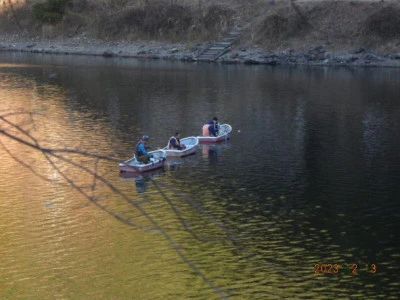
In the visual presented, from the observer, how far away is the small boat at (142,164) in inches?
1539

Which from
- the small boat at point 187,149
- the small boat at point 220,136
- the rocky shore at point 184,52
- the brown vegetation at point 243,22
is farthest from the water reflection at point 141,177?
the brown vegetation at point 243,22

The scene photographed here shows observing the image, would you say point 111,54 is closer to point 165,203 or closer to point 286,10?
point 286,10

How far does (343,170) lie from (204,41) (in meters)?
65.0

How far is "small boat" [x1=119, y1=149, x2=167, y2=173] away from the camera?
39.1m

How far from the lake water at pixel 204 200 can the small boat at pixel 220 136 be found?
72 cm

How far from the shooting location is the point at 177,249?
91.4 feet

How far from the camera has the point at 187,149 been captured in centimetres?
4459

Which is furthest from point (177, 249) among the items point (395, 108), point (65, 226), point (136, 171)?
point (395, 108)
